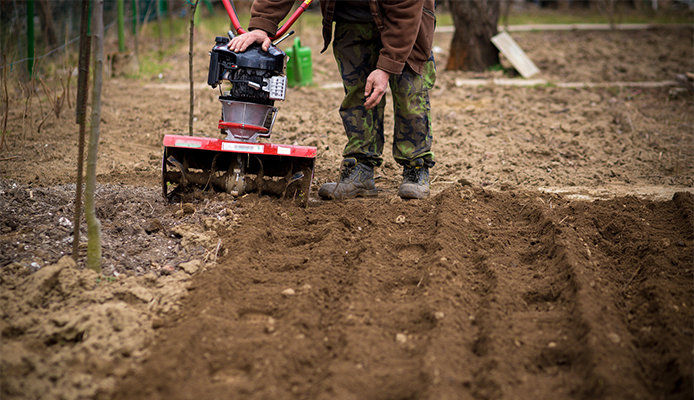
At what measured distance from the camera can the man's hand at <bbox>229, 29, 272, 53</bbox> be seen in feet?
10.5

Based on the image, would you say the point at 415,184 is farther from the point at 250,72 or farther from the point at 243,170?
the point at 250,72

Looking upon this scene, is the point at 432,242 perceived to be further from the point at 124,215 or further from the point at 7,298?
the point at 7,298

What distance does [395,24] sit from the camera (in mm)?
3211

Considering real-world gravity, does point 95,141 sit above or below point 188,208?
above

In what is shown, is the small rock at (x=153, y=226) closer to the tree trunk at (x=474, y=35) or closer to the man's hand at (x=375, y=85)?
the man's hand at (x=375, y=85)

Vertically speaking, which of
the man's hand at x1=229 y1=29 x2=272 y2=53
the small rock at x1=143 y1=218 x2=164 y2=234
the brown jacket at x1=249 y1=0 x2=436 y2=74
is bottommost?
the small rock at x1=143 y1=218 x2=164 y2=234

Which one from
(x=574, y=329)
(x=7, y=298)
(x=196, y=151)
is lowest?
(x=7, y=298)

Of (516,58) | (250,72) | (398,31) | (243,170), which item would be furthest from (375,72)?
(516,58)

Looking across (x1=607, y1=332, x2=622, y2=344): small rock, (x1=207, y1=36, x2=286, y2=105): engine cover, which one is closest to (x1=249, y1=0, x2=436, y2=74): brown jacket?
(x1=207, y1=36, x2=286, y2=105): engine cover

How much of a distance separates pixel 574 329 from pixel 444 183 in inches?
80.9

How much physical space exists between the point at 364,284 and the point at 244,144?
1.13 meters

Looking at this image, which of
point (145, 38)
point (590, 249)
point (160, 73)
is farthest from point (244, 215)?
point (145, 38)

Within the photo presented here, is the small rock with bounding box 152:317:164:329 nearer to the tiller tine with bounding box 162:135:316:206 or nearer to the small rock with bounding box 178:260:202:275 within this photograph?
the small rock with bounding box 178:260:202:275

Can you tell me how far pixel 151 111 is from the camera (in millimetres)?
5699
